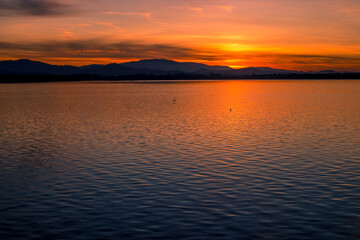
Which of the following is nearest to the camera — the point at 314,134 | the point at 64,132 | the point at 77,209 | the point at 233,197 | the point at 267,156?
the point at 77,209

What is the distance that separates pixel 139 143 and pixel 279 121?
22438mm

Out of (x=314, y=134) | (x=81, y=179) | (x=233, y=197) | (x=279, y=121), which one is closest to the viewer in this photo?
(x=233, y=197)

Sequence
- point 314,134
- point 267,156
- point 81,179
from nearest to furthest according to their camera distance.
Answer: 1. point 81,179
2. point 267,156
3. point 314,134

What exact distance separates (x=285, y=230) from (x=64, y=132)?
32.1 m

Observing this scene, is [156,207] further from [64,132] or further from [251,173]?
[64,132]

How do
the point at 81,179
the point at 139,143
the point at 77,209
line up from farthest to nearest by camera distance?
the point at 139,143 → the point at 81,179 → the point at 77,209

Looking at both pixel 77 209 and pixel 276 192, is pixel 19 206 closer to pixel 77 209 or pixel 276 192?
pixel 77 209

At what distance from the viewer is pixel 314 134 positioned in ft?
125

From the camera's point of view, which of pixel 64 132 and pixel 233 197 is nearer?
pixel 233 197

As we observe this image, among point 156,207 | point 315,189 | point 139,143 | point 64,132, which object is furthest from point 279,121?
point 156,207

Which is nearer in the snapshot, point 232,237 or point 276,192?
point 232,237

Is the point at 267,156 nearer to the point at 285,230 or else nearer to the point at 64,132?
the point at 285,230

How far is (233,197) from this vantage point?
725 inches

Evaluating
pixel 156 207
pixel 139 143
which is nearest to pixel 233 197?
pixel 156 207
